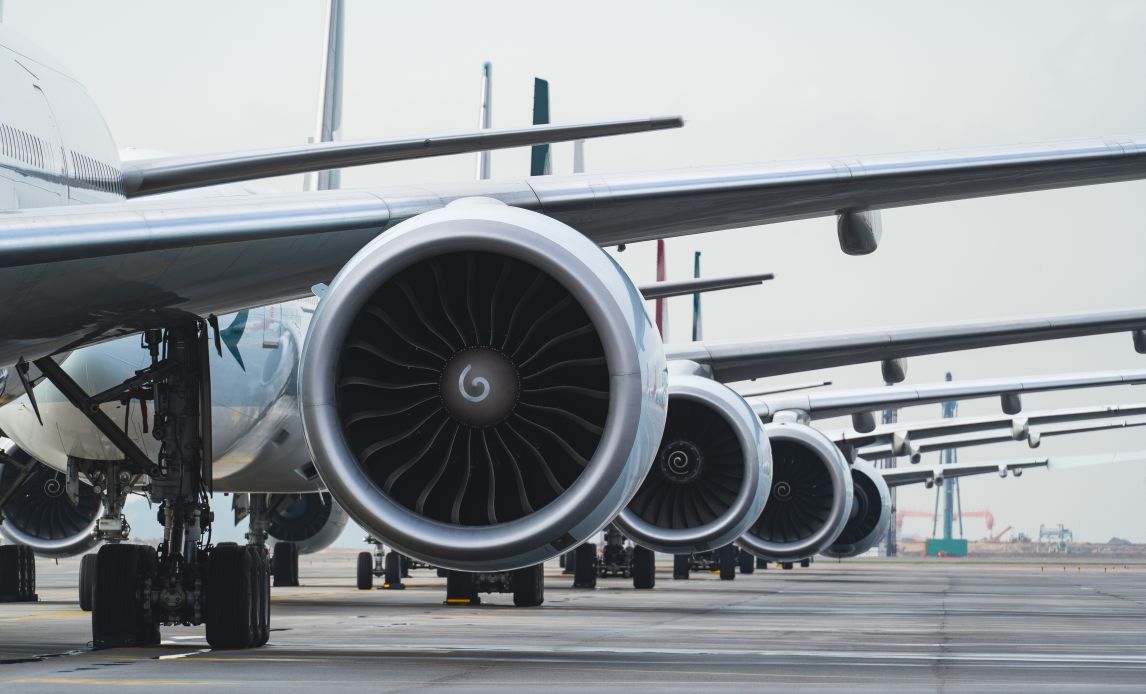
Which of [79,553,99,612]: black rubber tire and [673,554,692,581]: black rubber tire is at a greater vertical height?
[79,553,99,612]: black rubber tire

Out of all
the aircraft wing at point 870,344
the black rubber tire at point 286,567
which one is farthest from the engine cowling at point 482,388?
the black rubber tire at point 286,567

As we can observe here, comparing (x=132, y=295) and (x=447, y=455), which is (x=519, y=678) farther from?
(x=132, y=295)

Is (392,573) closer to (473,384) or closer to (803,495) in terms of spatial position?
(803,495)

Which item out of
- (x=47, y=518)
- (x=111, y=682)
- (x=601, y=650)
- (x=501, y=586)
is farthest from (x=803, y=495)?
(x=111, y=682)

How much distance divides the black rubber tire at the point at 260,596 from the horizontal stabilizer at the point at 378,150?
99.5 inches

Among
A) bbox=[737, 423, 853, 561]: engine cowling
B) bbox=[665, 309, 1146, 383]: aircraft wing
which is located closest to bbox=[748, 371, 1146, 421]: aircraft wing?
bbox=[737, 423, 853, 561]: engine cowling

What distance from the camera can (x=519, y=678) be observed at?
866 centimetres

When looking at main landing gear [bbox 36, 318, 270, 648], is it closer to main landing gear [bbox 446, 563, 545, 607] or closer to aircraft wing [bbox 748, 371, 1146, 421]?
main landing gear [bbox 446, 563, 545, 607]

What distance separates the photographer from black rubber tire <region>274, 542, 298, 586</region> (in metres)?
25.4

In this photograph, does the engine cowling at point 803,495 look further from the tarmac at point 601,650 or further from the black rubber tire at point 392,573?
the black rubber tire at point 392,573

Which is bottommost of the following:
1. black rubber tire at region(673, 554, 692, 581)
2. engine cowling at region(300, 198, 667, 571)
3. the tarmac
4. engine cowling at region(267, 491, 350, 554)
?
black rubber tire at region(673, 554, 692, 581)

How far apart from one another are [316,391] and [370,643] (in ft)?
12.7

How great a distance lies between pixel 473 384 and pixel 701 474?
8.73 meters

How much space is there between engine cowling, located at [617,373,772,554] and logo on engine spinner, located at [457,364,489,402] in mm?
8334
